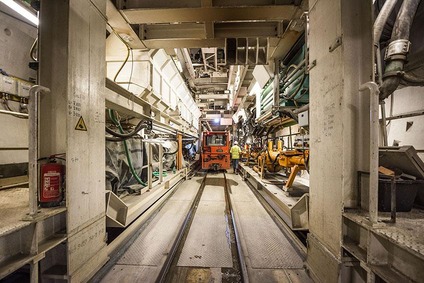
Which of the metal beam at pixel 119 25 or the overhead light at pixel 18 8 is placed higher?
the metal beam at pixel 119 25

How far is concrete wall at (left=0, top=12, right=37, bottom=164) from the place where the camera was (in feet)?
10.4

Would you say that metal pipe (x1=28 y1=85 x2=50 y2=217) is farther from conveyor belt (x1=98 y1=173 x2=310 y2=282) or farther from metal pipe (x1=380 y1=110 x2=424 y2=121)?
metal pipe (x1=380 y1=110 x2=424 y2=121)

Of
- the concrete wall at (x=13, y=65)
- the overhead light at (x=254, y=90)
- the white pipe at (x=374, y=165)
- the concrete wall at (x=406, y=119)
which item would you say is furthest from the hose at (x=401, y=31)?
the concrete wall at (x=13, y=65)

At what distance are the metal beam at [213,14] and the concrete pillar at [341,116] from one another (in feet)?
3.04

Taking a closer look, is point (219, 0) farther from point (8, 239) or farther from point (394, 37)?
point (8, 239)

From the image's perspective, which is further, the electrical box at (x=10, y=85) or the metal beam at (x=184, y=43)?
the metal beam at (x=184, y=43)

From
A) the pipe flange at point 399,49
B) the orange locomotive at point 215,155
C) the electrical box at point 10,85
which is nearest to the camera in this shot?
the pipe flange at point 399,49

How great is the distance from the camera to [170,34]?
3297 mm

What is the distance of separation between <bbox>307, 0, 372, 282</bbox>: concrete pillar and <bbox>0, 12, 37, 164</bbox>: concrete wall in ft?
15.3

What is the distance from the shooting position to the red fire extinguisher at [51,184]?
1.58 meters

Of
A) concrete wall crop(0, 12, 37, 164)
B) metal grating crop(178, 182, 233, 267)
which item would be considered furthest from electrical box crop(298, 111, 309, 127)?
concrete wall crop(0, 12, 37, 164)

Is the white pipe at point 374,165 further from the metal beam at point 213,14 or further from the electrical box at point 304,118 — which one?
the metal beam at point 213,14

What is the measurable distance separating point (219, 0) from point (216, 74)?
721 centimetres

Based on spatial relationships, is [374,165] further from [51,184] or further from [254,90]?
[254,90]
